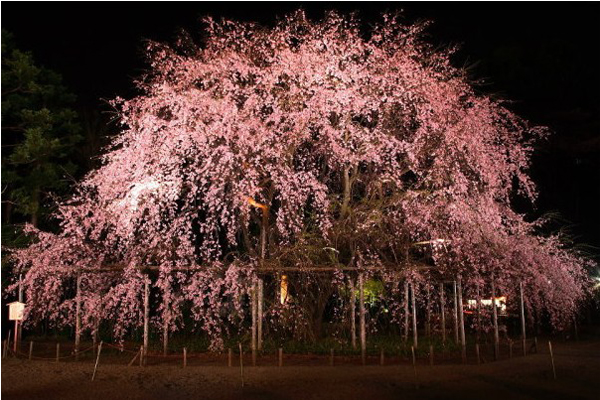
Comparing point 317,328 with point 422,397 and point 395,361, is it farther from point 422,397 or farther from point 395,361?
point 422,397

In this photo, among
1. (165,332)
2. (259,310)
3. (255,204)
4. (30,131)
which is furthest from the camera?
(30,131)

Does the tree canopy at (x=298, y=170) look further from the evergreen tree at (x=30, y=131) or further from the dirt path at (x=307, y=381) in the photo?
the evergreen tree at (x=30, y=131)

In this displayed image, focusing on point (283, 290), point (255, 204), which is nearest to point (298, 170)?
point (255, 204)

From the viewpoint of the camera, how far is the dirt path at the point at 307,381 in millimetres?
9367

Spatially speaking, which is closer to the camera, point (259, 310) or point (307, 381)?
point (307, 381)

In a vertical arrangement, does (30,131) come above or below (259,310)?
above

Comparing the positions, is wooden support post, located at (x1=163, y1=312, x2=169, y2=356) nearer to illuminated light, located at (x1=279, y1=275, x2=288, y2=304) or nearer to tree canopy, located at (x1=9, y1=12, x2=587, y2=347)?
tree canopy, located at (x1=9, y1=12, x2=587, y2=347)

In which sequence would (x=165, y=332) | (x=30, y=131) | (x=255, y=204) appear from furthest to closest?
(x=30, y=131)
(x=255, y=204)
(x=165, y=332)

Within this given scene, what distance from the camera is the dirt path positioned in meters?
9.37

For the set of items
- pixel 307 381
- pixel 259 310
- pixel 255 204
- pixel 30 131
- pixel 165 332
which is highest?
pixel 30 131

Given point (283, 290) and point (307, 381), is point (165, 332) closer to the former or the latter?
point (283, 290)

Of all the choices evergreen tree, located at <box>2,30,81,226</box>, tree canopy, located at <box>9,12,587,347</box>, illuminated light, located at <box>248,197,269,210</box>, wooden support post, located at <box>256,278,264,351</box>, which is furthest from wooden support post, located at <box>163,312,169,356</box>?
evergreen tree, located at <box>2,30,81,226</box>

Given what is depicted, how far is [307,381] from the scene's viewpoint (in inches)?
412

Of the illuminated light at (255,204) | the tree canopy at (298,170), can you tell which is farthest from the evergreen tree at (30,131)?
the illuminated light at (255,204)
